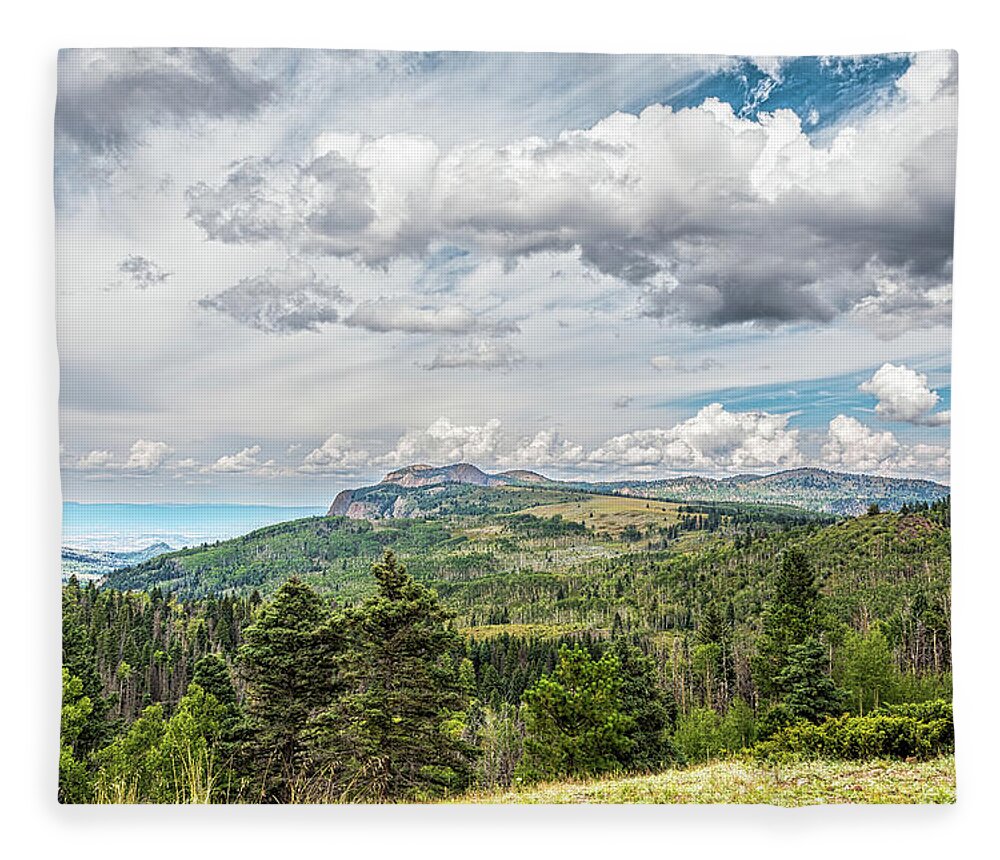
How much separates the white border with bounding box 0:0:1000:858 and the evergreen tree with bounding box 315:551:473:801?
183 mm

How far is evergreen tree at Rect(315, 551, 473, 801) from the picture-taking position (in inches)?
164

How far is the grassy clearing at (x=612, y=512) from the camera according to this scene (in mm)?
4345

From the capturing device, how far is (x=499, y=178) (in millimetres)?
4254

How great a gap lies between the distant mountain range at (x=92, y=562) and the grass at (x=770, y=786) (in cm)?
213

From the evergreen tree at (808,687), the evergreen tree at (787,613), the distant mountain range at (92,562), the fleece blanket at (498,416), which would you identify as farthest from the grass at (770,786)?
the distant mountain range at (92,562)

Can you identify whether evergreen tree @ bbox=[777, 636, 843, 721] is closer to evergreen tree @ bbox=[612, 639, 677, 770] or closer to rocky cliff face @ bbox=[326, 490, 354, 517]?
evergreen tree @ bbox=[612, 639, 677, 770]

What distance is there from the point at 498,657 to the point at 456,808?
77 centimetres

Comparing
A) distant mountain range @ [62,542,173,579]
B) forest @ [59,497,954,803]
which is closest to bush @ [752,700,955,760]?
forest @ [59,497,954,803]

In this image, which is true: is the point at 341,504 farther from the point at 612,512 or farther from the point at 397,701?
the point at 612,512

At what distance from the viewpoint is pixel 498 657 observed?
429 cm

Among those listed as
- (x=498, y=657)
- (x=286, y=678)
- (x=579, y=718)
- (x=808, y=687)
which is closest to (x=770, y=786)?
(x=808, y=687)

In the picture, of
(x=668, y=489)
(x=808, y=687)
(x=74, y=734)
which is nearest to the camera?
(x=74, y=734)

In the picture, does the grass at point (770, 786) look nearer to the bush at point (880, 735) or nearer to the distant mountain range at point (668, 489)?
the bush at point (880, 735)

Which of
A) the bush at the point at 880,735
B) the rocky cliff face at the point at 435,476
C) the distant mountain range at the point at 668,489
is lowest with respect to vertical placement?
the bush at the point at 880,735
